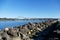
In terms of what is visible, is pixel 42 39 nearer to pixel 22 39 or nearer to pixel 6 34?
pixel 22 39

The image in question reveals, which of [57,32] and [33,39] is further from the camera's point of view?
[33,39]

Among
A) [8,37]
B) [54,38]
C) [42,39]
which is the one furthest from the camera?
[42,39]

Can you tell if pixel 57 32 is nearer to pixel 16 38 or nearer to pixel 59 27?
pixel 59 27

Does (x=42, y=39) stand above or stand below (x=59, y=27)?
below

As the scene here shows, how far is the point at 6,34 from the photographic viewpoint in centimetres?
2258

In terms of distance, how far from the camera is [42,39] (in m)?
23.4

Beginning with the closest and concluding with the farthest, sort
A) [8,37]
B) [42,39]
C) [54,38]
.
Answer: [54,38] < [8,37] < [42,39]

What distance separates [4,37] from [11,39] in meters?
0.80

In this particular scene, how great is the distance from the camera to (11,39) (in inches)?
848

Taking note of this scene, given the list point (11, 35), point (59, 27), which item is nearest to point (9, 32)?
point (11, 35)

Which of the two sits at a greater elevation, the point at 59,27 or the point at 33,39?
the point at 59,27

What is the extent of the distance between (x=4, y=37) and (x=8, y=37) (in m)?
0.43

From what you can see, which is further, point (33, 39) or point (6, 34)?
point (33, 39)

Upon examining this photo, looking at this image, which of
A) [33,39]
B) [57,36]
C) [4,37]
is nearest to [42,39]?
[33,39]
